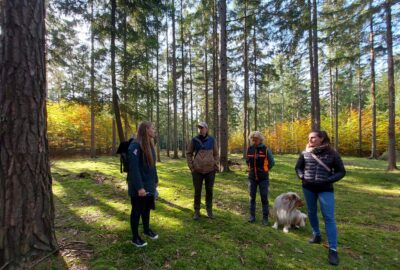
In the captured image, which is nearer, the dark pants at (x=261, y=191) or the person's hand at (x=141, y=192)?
the person's hand at (x=141, y=192)

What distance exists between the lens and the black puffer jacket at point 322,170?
11.3 ft

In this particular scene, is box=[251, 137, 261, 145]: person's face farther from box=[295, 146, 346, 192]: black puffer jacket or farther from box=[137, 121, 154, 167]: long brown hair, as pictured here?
box=[137, 121, 154, 167]: long brown hair

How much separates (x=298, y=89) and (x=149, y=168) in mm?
34026

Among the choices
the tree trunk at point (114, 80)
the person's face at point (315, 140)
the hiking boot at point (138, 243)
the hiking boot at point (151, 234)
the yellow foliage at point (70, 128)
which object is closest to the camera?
the hiking boot at point (138, 243)

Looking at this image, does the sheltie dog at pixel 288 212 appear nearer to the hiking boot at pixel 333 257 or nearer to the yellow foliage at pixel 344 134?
the hiking boot at pixel 333 257

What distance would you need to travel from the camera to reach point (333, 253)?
3.39 m

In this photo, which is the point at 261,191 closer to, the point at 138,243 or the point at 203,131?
the point at 203,131

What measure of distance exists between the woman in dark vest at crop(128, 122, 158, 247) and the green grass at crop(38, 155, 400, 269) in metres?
0.47

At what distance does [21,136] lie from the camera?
2.71 meters

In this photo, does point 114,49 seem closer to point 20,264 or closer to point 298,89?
point 20,264

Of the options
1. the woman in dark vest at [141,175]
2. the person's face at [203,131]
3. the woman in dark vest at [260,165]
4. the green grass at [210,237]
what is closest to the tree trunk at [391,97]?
the green grass at [210,237]

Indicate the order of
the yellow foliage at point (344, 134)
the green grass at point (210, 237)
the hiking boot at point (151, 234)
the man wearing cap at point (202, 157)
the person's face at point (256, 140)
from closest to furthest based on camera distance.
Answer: the green grass at point (210, 237) < the hiking boot at point (151, 234) < the man wearing cap at point (202, 157) < the person's face at point (256, 140) < the yellow foliage at point (344, 134)

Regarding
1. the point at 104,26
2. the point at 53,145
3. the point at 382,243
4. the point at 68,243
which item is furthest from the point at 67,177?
the point at 53,145

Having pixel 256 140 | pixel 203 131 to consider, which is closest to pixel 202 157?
pixel 203 131
